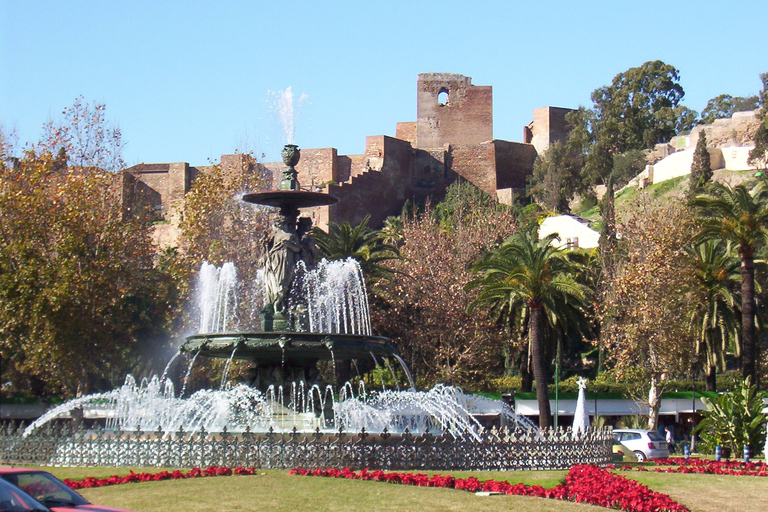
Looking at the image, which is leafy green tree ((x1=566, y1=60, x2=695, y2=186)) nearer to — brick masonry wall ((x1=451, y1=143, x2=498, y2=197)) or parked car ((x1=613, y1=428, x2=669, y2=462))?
brick masonry wall ((x1=451, y1=143, x2=498, y2=197))

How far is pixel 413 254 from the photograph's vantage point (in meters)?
39.4

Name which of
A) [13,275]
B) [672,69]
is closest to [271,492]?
[13,275]

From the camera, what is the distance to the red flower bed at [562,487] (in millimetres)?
12828

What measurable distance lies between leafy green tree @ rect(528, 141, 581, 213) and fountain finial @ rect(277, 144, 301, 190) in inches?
2076

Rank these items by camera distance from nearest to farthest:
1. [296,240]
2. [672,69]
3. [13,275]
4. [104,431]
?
1. [104,431]
2. [296,240]
3. [13,275]
4. [672,69]

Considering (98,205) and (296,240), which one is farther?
(98,205)

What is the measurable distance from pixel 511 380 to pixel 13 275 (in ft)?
72.2

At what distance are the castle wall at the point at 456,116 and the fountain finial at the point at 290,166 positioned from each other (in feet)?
208

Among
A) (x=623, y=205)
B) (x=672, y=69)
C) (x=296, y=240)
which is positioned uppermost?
(x=672, y=69)

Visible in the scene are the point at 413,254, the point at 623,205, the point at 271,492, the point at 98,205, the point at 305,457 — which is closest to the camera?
the point at 271,492

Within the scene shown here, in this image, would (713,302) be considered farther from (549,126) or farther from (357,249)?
(549,126)

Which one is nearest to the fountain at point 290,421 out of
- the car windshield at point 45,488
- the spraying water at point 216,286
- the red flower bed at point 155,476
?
the red flower bed at point 155,476

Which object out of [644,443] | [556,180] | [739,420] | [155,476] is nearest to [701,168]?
[556,180]

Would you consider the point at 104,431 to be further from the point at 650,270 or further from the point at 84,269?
the point at 650,270
